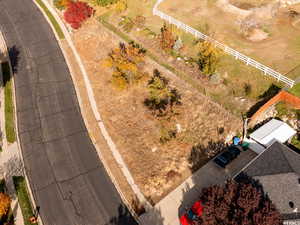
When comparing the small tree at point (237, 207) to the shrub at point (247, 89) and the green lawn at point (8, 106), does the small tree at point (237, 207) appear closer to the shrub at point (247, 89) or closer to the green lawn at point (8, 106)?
the shrub at point (247, 89)

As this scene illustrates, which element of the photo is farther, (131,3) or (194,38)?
(131,3)

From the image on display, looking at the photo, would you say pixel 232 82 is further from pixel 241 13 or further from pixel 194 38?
pixel 241 13

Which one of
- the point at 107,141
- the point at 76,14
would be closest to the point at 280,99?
the point at 107,141

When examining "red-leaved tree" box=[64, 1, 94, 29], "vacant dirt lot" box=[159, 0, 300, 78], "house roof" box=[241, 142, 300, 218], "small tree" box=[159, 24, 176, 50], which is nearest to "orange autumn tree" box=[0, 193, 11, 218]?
"house roof" box=[241, 142, 300, 218]

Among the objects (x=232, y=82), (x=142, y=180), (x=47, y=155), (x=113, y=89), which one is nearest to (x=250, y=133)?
(x=232, y=82)

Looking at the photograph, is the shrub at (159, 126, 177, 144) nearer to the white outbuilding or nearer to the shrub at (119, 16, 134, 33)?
the white outbuilding

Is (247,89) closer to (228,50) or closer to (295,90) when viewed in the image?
(295,90)
